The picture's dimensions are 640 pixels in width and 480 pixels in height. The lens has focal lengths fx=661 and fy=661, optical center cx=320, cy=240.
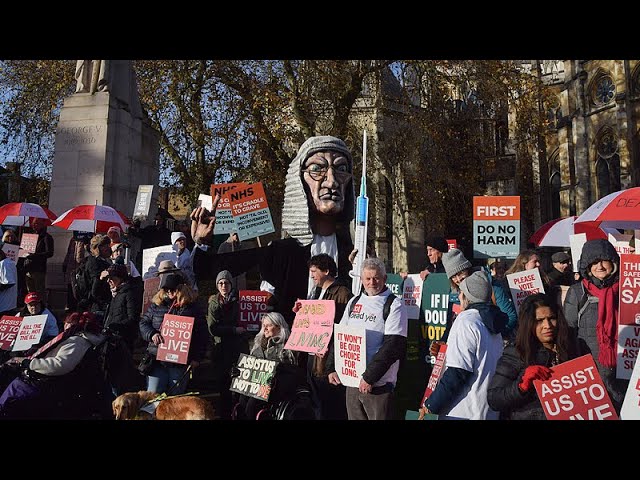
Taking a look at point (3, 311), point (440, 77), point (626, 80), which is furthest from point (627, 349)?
point (626, 80)

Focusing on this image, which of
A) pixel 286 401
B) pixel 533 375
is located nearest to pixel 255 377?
pixel 286 401

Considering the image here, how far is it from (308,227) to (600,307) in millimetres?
2660

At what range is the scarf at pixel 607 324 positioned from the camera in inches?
201

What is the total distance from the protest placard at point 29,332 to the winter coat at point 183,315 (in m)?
1.10

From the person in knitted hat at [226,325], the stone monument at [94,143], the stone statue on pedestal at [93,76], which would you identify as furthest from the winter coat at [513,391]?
the stone statue on pedestal at [93,76]

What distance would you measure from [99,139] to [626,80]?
34.3 m

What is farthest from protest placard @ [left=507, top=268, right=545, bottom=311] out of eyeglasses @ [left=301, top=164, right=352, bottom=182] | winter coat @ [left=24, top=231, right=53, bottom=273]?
winter coat @ [left=24, top=231, right=53, bottom=273]

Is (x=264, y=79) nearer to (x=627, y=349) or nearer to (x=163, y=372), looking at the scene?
(x=163, y=372)

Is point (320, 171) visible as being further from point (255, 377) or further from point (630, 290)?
point (630, 290)

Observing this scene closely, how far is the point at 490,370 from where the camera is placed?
4.33m

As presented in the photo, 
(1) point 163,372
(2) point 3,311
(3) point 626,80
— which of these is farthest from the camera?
(3) point 626,80

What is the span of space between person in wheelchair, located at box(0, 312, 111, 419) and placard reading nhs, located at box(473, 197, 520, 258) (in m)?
4.25

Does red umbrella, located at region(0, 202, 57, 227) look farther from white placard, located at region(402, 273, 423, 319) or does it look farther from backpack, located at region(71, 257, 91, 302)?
white placard, located at region(402, 273, 423, 319)

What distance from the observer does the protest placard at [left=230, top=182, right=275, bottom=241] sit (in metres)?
7.81
